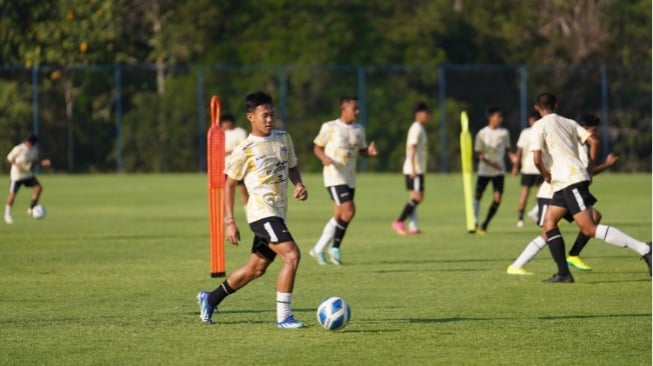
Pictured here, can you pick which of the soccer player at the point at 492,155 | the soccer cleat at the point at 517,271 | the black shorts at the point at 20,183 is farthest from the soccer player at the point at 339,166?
the black shorts at the point at 20,183

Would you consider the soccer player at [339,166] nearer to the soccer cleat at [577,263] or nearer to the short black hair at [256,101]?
the soccer cleat at [577,263]

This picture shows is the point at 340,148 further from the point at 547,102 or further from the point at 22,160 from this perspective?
the point at 22,160

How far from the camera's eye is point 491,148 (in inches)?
886

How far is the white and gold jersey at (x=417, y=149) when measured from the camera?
21.2 meters

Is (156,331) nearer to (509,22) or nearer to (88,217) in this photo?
(88,217)

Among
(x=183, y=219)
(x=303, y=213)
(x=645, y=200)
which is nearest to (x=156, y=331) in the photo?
(x=183, y=219)

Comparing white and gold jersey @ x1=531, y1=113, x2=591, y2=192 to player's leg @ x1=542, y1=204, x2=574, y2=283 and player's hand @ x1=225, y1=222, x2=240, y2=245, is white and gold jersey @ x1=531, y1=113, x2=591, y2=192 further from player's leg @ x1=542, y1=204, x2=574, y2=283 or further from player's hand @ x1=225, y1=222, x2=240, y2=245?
player's hand @ x1=225, y1=222, x2=240, y2=245

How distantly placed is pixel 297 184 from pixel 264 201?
31cm

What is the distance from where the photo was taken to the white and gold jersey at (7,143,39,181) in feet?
81.4

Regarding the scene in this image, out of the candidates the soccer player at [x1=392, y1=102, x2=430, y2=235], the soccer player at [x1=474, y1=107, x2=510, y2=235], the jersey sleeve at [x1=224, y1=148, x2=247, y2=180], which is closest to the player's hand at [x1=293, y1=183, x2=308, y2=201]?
the jersey sleeve at [x1=224, y1=148, x2=247, y2=180]

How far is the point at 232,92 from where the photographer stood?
44375 mm

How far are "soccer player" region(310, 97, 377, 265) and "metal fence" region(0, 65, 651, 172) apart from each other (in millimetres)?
25784

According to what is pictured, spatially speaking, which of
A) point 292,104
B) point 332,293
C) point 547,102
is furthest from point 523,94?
point 332,293

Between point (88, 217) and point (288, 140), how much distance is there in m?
15.2
